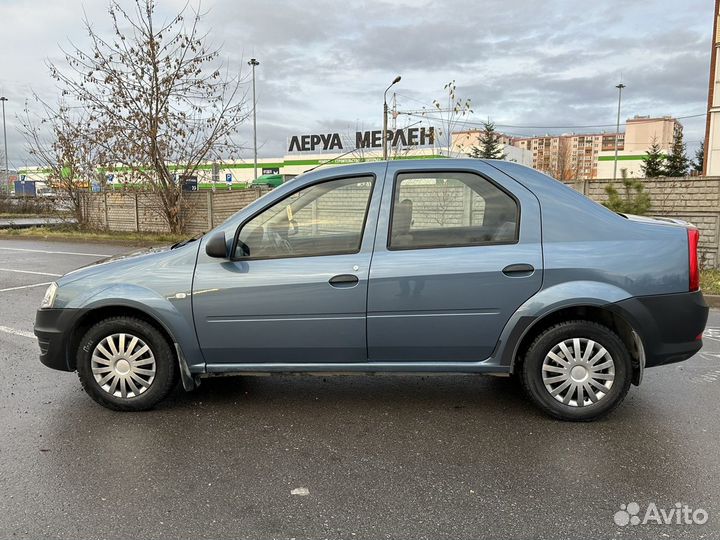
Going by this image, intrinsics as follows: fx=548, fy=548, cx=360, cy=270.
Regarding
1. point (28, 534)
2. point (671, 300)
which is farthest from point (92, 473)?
point (671, 300)

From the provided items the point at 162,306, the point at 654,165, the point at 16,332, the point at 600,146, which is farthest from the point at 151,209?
the point at 600,146

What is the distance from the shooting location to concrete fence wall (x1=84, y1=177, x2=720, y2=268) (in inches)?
397

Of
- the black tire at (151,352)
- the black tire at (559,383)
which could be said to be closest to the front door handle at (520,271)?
the black tire at (559,383)

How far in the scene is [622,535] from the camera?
250cm

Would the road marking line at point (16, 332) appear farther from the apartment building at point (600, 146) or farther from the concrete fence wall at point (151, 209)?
the apartment building at point (600, 146)

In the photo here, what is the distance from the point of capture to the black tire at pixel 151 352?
379cm

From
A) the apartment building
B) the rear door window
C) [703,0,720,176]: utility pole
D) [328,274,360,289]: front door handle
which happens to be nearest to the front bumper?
[328,274,360,289]: front door handle

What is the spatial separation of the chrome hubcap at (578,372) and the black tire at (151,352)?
2581 mm

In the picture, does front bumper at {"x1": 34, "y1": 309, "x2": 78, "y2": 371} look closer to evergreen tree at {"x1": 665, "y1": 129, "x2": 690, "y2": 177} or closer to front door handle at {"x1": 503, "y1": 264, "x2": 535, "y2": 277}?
front door handle at {"x1": 503, "y1": 264, "x2": 535, "y2": 277}

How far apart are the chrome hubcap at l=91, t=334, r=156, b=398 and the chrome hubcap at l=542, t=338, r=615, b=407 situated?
2729 millimetres

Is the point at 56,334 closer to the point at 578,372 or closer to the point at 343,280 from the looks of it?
the point at 343,280

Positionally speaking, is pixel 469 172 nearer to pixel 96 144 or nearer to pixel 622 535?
pixel 622 535

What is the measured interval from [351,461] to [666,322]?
220 cm

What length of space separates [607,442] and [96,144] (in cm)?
1904
